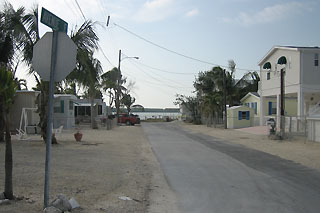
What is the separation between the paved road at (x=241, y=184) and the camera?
20.2ft

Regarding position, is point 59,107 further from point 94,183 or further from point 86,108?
point 94,183

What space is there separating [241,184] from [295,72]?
2126cm

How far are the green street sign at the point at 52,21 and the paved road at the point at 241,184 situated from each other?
3755mm

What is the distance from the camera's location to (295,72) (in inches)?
1051

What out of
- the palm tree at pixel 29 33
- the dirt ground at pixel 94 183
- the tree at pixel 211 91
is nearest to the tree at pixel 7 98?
the dirt ground at pixel 94 183

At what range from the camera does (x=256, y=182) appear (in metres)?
8.28

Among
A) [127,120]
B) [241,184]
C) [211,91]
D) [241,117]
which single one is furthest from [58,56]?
[211,91]

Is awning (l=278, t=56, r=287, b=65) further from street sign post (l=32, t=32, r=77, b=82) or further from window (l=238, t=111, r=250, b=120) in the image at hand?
street sign post (l=32, t=32, r=77, b=82)

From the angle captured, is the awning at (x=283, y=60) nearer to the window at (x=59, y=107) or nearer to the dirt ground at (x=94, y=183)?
the window at (x=59, y=107)

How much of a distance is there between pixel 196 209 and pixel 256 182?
2.96m

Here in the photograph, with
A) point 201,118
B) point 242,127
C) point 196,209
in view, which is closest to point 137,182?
point 196,209

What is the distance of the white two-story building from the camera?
2586 cm

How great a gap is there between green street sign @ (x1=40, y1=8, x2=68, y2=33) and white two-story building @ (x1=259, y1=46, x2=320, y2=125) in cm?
2105

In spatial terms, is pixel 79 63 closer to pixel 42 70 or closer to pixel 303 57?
pixel 42 70
